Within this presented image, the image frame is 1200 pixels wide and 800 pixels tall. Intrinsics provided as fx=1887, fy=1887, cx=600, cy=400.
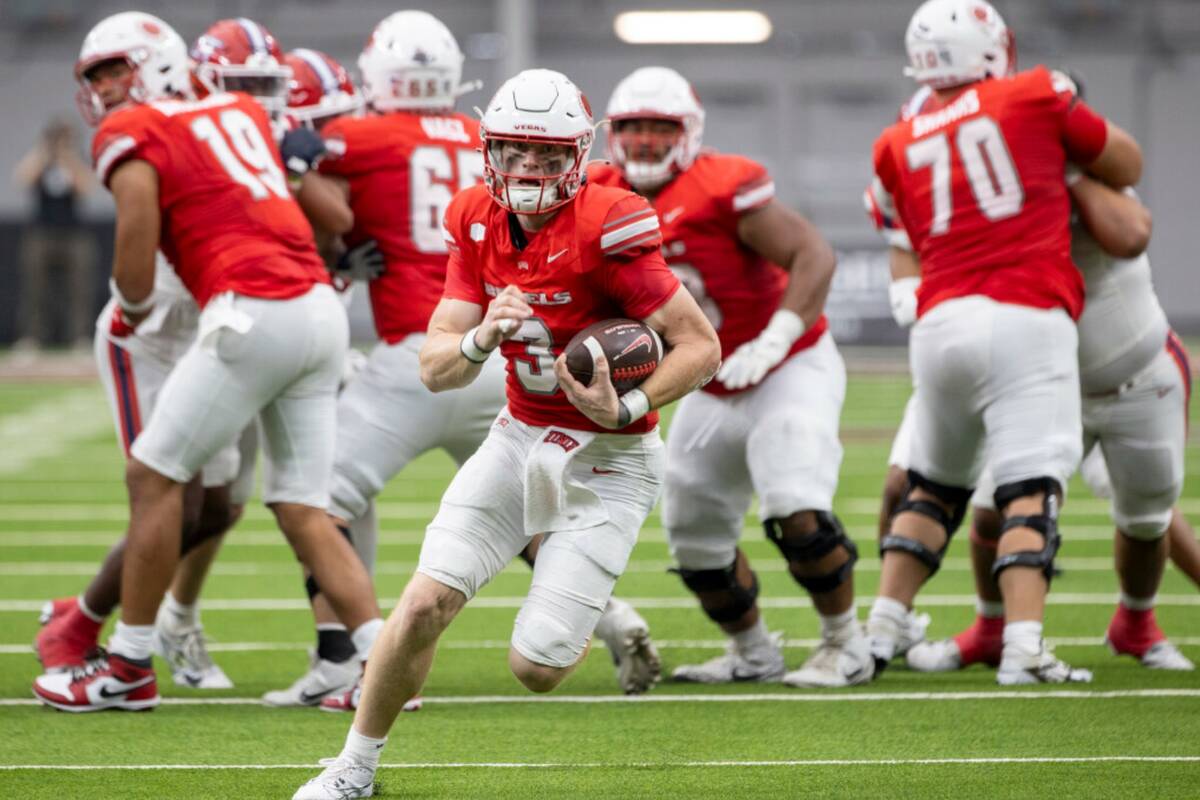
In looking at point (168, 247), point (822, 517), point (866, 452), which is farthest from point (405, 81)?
point (866, 452)

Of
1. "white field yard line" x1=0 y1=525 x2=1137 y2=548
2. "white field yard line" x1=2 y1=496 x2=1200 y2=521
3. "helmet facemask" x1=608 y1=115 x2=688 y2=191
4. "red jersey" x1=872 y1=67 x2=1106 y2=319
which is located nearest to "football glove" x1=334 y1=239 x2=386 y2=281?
"helmet facemask" x1=608 y1=115 x2=688 y2=191

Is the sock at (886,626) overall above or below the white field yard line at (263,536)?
above

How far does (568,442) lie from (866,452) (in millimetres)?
8225

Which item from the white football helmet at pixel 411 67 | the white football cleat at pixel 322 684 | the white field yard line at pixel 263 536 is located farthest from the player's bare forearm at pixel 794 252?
the white field yard line at pixel 263 536

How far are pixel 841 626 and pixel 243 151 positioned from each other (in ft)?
7.40

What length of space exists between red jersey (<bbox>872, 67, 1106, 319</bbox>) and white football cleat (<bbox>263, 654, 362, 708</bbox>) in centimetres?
205

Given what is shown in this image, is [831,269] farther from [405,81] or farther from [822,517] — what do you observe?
[405,81]

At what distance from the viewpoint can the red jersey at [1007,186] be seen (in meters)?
5.49

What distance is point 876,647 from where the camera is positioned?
224 inches

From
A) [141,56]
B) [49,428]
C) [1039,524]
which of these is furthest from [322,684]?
[49,428]

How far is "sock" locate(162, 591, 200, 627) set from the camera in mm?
5918

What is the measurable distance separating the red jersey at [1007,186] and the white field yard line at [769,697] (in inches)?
44.1

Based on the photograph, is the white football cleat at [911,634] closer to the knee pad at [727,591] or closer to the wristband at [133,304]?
the knee pad at [727,591]

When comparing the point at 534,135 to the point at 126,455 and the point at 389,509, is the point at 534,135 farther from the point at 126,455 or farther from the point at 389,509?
the point at 389,509
